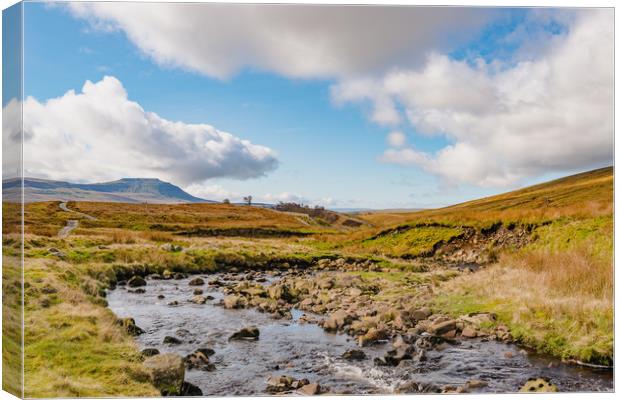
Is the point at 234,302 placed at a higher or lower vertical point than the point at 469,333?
higher

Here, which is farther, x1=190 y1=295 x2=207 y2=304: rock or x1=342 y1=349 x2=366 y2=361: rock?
x1=190 y1=295 x2=207 y2=304: rock

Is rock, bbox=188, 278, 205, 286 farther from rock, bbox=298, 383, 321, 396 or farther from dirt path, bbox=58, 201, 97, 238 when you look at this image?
rock, bbox=298, 383, 321, 396

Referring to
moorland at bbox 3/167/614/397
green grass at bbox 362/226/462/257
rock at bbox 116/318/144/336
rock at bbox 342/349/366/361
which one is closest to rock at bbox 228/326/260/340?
moorland at bbox 3/167/614/397

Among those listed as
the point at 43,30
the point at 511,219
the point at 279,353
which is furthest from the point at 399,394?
the point at 43,30

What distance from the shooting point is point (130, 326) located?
329 inches

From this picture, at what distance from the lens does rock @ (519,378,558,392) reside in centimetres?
693

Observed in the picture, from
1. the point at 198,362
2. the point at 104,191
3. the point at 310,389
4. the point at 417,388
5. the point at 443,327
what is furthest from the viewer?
the point at 443,327

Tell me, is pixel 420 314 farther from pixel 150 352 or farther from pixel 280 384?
pixel 150 352

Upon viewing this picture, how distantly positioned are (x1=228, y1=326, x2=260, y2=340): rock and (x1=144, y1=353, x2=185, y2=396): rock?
1548mm

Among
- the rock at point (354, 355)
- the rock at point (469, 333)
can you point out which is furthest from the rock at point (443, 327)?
the rock at point (354, 355)

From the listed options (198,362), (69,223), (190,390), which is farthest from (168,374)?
(69,223)

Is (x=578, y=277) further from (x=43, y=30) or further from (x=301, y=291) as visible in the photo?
(x=43, y=30)

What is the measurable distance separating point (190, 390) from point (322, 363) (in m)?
2.21

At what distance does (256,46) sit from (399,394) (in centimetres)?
661
